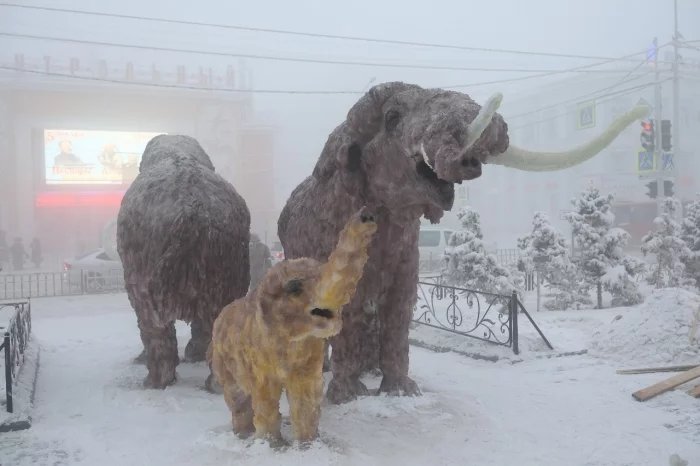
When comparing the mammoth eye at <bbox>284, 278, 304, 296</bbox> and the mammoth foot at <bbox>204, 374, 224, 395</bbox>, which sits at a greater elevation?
Result: the mammoth eye at <bbox>284, 278, 304, 296</bbox>

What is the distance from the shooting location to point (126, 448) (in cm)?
294

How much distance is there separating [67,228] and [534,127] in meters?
14.1

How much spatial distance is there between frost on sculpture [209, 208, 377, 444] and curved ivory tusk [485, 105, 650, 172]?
756mm

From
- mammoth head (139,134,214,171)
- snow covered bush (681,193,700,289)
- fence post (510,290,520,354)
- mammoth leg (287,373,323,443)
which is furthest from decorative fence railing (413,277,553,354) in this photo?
snow covered bush (681,193,700,289)

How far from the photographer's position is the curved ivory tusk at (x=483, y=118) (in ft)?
7.11

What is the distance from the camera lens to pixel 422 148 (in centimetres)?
254

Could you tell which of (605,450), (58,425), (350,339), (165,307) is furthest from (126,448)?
(605,450)

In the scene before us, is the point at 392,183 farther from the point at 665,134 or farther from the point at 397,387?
the point at 665,134

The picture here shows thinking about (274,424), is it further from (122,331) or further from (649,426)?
(122,331)

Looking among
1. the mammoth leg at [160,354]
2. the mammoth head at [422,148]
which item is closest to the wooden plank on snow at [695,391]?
the mammoth head at [422,148]

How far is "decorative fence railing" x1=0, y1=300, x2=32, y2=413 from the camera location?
136 inches

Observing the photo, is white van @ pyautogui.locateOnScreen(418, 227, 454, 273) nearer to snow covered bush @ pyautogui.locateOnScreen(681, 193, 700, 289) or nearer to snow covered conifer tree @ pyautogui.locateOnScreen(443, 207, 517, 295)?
snow covered conifer tree @ pyautogui.locateOnScreen(443, 207, 517, 295)

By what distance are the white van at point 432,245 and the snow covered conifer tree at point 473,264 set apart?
4.95 meters

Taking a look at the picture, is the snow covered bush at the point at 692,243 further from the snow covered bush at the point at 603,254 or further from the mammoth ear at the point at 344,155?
the mammoth ear at the point at 344,155
